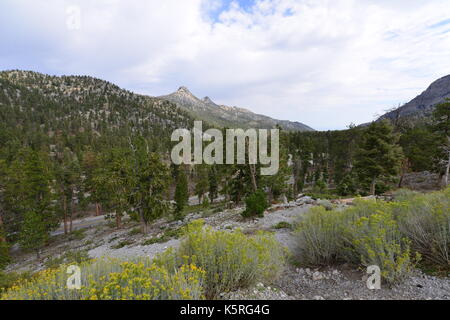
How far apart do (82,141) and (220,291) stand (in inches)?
3366

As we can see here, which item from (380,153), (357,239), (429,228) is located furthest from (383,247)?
(380,153)

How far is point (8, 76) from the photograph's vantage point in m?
136

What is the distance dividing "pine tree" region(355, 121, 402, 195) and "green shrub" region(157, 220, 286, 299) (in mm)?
19316

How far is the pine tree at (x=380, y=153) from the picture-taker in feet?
61.5

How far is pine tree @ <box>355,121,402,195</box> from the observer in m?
18.7

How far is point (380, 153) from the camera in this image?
19.1m

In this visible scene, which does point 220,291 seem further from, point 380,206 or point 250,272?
point 380,206

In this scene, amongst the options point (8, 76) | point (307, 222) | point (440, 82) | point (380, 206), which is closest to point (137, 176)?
point (307, 222)

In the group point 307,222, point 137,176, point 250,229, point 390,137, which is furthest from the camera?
point 390,137

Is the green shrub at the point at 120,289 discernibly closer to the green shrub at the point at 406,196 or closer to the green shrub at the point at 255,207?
the green shrub at the point at 406,196

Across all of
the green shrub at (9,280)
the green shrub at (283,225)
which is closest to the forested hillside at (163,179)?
the green shrub at (283,225)

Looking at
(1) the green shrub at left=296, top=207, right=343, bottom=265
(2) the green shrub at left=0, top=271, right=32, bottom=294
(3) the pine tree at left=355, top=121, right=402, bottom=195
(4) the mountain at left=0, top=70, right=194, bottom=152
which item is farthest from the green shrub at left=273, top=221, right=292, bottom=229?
(4) the mountain at left=0, top=70, right=194, bottom=152

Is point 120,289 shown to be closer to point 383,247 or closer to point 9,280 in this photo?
point 383,247
